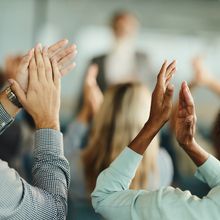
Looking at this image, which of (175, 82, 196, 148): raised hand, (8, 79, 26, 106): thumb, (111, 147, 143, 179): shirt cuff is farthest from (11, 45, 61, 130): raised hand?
(175, 82, 196, 148): raised hand

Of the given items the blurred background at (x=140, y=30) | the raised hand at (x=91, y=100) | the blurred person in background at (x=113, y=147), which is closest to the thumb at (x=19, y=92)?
the blurred person in background at (x=113, y=147)

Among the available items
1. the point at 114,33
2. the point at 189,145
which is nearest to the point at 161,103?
the point at 189,145

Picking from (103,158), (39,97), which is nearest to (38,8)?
(103,158)

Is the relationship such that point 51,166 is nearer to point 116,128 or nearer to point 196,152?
point 196,152

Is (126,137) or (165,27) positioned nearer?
(126,137)

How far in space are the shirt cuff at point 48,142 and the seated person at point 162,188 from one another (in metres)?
0.12

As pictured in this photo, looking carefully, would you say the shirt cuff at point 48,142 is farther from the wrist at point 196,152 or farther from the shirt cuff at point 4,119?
the wrist at point 196,152

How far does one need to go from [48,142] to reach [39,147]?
23 mm

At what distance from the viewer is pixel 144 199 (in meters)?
1.36

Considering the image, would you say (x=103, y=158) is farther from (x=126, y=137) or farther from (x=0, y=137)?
(x=0, y=137)

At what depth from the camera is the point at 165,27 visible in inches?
210

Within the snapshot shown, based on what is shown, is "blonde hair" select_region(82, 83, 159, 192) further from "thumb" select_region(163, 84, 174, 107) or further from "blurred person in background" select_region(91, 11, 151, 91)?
"blurred person in background" select_region(91, 11, 151, 91)

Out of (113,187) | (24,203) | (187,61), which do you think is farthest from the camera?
(187,61)

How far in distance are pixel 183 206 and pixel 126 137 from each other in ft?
3.42
